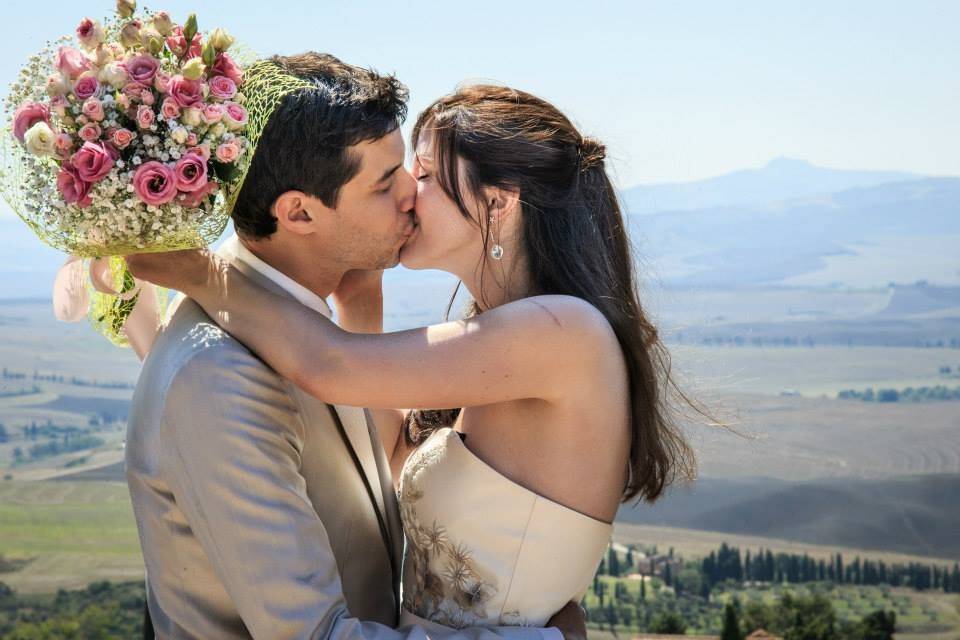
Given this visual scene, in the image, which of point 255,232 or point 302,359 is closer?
point 302,359

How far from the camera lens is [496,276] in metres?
2.67

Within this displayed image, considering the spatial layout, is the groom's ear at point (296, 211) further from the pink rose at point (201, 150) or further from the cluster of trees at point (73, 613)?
the cluster of trees at point (73, 613)

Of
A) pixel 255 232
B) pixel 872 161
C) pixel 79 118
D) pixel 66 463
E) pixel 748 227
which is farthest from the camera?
pixel 872 161

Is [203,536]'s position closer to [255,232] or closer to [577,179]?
[255,232]

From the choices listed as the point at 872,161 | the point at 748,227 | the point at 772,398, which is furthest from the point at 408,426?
the point at 872,161

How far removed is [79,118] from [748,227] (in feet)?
53.7

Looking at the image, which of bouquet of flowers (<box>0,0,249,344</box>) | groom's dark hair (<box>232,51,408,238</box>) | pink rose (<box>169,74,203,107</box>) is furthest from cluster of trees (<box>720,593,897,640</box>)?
pink rose (<box>169,74,203,107</box>)

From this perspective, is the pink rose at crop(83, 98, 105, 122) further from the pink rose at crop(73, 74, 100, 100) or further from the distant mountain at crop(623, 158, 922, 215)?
the distant mountain at crop(623, 158, 922, 215)

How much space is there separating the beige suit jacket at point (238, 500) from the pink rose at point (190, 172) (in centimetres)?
33

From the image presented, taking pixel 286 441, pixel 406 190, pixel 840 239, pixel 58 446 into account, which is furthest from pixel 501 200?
pixel 840 239

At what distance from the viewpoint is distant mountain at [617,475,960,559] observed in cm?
1419

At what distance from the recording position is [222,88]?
215 cm

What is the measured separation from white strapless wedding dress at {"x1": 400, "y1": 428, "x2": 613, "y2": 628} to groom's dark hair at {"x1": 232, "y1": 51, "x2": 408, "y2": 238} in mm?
763

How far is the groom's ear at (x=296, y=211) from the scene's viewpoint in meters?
2.49
